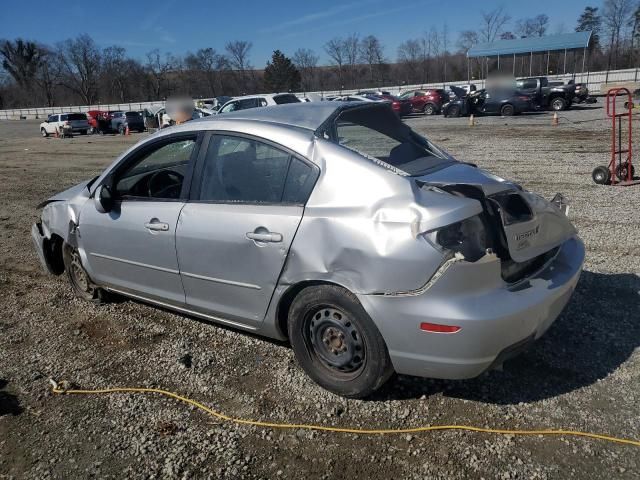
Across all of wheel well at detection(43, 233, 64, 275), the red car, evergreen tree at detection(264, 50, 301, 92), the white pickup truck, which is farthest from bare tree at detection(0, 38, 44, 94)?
wheel well at detection(43, 233, 64, 275)

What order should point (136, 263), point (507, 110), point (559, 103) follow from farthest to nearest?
1. point (559, 103)
2. point (507, 110)
3. point (136, 263)

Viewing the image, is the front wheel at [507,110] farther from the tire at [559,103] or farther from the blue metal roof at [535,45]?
the blue metal roof at [535,45]

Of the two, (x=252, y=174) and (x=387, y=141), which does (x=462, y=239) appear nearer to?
(x=387, y=141)

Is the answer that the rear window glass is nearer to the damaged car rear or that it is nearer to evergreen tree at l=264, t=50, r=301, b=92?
the damaged car rear

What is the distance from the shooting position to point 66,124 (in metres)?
33.3

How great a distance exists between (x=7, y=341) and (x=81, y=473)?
2.05 m

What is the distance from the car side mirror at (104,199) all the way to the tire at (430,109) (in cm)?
3124

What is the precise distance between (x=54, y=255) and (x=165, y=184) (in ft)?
6.17

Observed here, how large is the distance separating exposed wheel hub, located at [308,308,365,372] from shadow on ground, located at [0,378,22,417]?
1900 mm

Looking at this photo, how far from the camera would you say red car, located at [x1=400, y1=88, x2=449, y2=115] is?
32.9m

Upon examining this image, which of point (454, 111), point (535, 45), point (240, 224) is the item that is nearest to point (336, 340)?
point (240, 224)

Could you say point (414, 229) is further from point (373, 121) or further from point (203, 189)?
point (203, 189)

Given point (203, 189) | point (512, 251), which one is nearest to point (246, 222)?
point (203, 189)

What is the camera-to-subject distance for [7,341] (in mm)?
4238
